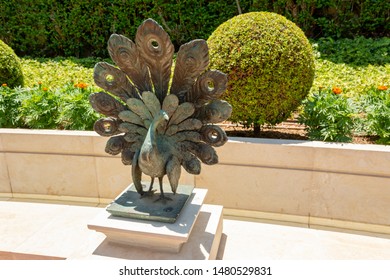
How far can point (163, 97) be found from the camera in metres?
2.96

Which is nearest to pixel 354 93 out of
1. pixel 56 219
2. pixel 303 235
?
pixel 303 235

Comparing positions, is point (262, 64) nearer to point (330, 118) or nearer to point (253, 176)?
point (330, 118)

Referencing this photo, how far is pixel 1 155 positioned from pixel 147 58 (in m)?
3.01

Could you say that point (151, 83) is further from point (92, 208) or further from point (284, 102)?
point (92, 208)

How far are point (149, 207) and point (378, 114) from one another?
292 centimetres

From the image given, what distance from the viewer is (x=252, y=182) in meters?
4.07

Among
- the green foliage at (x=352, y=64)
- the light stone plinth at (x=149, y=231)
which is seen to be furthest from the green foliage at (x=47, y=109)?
the green foliage at (x=352, y=64)

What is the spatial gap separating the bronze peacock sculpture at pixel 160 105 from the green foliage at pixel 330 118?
178cm

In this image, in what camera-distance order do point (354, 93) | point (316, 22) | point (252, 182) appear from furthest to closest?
point (316, 22), point (354, 93), point (252, 182)

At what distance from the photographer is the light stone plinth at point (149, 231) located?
9.00ft

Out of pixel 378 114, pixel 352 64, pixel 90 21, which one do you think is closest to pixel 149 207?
pixel 378 114

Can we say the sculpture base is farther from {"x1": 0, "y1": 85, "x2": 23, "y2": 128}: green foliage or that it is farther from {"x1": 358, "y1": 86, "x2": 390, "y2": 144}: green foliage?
{"x1": 0, "y1": 85, "x2": 23, "y2": 128}: green foliage

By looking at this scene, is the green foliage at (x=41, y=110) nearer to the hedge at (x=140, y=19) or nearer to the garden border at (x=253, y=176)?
the garden border at (x=253, y=176)

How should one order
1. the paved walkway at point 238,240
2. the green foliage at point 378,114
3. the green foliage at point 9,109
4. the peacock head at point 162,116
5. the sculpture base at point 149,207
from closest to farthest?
1. the peacock head at point 162,116
2. the sculpture base at point 149,207
3. the paved walkway at point 238,240
4. the green foliage at point 378,114
5. the green foliage at point 9,109
